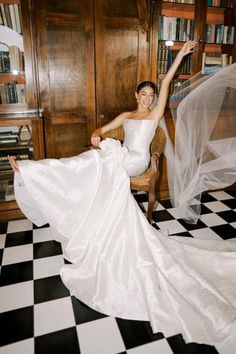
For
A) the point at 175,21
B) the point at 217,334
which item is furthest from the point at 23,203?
the point at 175,21

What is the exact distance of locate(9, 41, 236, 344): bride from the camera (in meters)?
1.51

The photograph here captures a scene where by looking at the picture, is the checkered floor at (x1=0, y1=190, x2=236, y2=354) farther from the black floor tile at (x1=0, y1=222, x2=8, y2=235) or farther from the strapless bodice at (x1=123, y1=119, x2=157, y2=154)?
the strapless bodice at (x1=123, y1=119, x2=157, y2=154)

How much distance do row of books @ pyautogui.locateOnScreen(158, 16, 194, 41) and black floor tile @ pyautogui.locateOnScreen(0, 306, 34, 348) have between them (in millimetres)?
2682

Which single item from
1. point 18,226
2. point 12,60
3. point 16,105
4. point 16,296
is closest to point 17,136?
point 16,105

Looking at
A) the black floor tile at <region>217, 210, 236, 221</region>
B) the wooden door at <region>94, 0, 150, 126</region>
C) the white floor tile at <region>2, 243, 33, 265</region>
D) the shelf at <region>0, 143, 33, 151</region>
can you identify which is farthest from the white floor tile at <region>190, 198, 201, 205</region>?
the shelf at <region>0, 143, 33, 151</region>

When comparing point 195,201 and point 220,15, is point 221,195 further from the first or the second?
point 220,15

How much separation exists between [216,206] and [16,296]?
2097 mm

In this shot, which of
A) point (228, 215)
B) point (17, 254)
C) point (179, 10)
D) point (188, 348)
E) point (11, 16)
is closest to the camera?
point (188, 348)

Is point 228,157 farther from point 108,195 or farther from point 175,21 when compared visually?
point 175,21

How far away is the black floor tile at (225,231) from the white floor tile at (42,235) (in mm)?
1422

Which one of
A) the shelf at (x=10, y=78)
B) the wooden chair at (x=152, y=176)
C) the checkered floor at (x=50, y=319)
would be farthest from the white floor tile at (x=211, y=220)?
the shelf at (x=10, y=78)

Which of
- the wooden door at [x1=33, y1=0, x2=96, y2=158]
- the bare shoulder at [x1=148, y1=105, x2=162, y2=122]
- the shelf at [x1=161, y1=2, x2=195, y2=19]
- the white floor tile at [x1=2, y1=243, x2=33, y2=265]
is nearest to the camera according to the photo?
the white floor tile at [x1=2, y1=243, x2=33, y2=265]

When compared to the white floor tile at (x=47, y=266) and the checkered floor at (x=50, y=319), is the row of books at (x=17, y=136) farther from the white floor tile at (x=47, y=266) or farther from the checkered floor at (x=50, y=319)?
the white floor tile at (x=47, y=266)

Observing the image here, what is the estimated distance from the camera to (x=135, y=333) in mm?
1454
